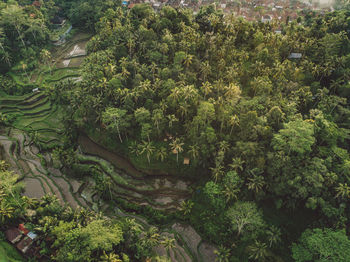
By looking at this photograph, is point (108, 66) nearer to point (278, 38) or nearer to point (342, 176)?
point (278, 38)

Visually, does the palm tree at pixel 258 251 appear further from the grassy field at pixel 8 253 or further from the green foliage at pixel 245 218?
the grassy field at pixel 8 253

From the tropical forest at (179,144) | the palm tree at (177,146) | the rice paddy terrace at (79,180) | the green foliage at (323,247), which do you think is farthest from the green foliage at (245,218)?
the palm tree at (177,146)

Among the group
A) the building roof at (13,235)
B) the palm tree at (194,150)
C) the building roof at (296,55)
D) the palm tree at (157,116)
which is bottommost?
the building roof at (13,235)

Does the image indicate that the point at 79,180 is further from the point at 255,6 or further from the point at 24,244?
the point at 255,6

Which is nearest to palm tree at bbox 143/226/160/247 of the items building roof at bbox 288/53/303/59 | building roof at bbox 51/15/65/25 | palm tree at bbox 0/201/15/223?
palm tree at bbox 0/201/15/223

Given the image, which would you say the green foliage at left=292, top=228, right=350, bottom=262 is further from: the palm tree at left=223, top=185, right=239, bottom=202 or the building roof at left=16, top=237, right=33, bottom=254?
the building roof at left=16, top=237, right=33, bottom=254

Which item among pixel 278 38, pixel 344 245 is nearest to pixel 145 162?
pixel 344 245
